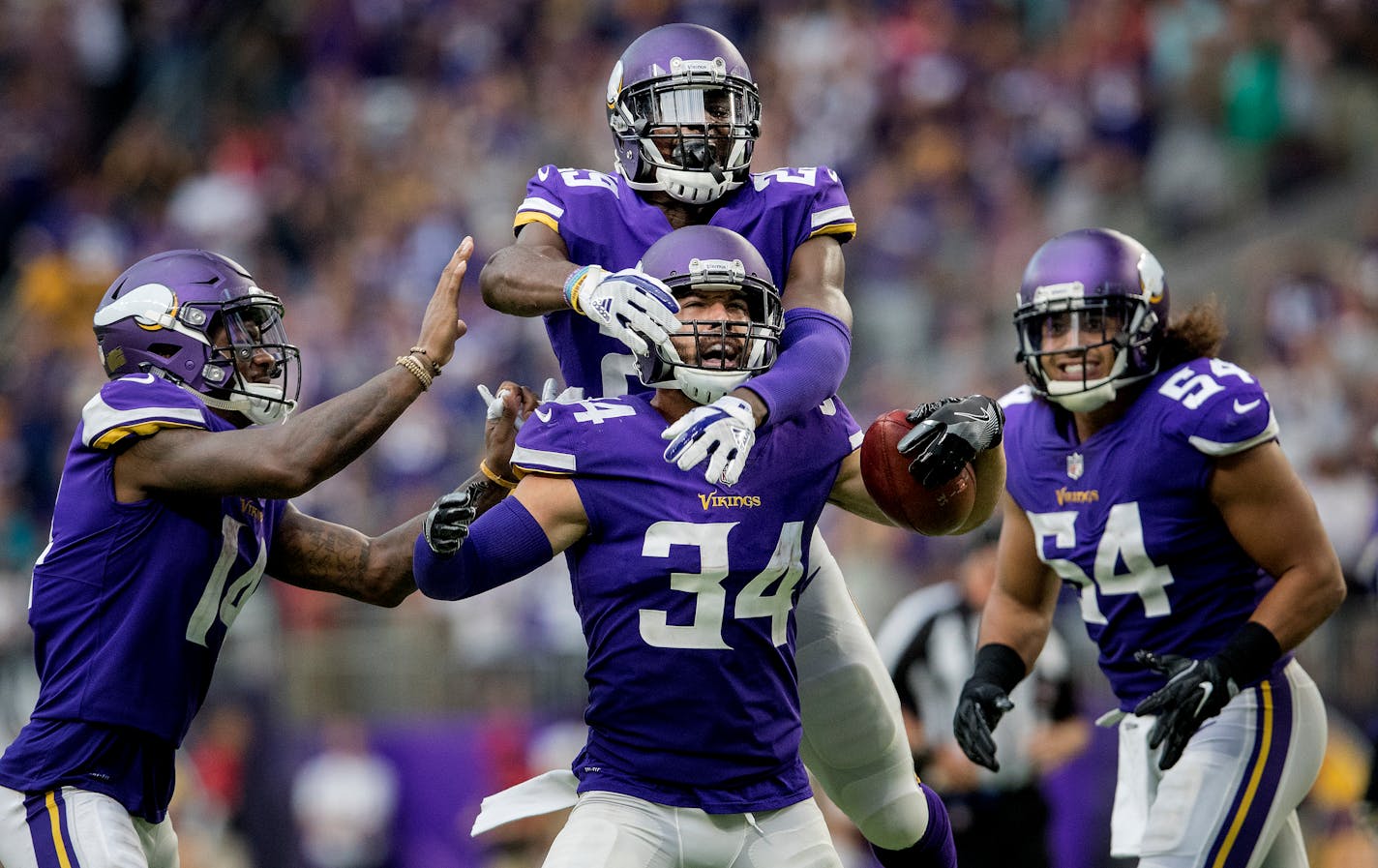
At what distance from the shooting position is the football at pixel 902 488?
3.86 metres

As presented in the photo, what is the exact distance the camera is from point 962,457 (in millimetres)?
3783

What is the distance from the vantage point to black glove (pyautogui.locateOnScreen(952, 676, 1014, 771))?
4578mm

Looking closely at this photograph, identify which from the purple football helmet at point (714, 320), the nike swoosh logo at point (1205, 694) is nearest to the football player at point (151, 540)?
the purple football helmet at point (714, 320)

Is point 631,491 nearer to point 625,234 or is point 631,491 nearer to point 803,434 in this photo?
point 803,434

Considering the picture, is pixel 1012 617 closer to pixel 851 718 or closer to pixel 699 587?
pixel 851 718

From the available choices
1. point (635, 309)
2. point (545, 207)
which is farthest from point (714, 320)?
point (545, 207)

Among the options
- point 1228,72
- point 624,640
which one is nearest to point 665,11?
point 1228,72

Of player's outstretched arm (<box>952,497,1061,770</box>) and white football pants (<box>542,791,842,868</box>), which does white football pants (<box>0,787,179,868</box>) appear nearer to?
white football pants (<box>542,791,842,868</box>)

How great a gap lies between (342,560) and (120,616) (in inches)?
25.4

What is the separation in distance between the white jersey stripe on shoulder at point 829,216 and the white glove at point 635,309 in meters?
0.69

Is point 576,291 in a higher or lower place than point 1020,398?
higher

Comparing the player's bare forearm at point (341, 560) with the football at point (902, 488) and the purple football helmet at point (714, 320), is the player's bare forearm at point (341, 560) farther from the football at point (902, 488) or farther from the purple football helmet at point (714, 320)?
the football at point (902, 488)

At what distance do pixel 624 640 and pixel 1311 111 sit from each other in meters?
9.22

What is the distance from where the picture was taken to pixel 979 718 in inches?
182
